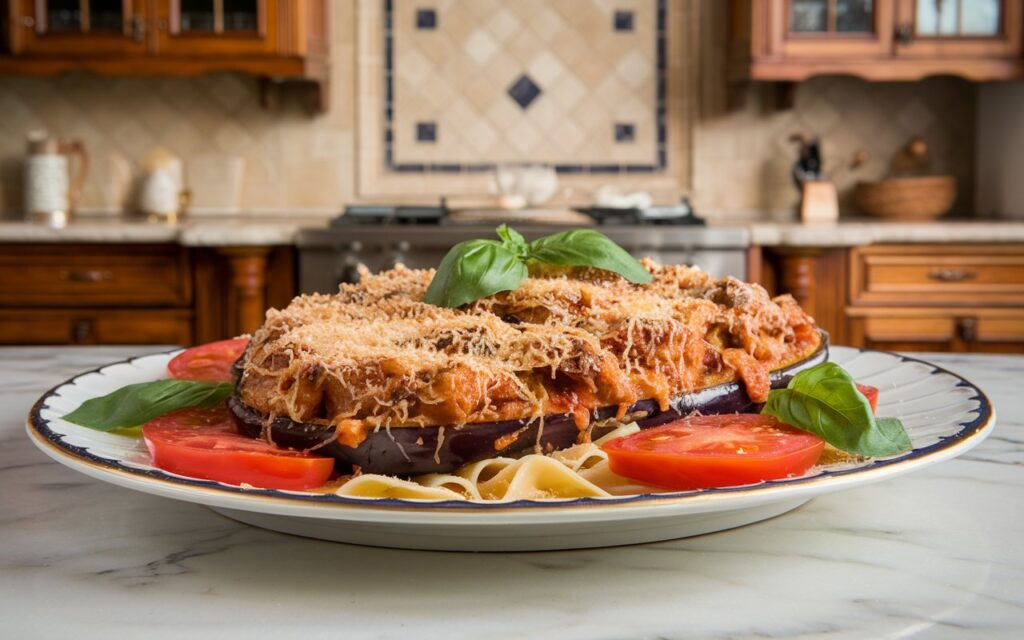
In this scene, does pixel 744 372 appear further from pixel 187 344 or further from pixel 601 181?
pixel 601 181

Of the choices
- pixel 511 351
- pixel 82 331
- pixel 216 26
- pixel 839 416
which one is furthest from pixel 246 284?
pixel 839 416

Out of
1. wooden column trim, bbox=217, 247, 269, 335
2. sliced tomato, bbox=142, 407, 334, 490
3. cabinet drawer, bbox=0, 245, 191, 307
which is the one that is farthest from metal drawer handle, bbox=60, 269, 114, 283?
sliced tomato, bbox=142, 407, 334, 490

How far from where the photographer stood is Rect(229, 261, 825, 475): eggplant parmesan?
0.80 meters

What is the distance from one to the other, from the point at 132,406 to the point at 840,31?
3268 mm

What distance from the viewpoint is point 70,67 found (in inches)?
147

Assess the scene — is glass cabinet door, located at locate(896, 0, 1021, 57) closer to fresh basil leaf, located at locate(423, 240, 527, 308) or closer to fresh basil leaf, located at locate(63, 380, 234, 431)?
fresh basil leaf, located at locate(423, 240, 527, 308)

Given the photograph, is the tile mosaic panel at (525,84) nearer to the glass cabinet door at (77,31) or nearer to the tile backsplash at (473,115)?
the tile backsplash at (473,115)

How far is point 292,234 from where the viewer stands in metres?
3.41

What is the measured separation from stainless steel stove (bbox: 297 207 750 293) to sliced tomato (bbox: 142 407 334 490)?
2483 mm

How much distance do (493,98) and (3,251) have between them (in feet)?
5.73

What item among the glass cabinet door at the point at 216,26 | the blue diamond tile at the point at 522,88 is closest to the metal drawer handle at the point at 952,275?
the blue diamond tile at the point at 522,88

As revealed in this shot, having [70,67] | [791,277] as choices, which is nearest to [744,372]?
[791,277]

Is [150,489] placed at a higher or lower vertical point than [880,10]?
lower

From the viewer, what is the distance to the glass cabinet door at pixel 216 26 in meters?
Answer: 3.68
